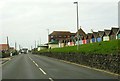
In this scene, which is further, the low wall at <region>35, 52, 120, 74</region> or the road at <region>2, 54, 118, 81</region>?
the low wall at <region>35, 52, 120, 74</region>

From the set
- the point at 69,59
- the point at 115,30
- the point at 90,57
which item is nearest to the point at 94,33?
the point at 115,30

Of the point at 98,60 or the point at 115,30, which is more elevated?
the point at 115,30

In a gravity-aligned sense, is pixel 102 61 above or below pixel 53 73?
above

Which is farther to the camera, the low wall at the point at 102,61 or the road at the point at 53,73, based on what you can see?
the low wall at the point at 102,61

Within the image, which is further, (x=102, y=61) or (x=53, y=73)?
(x=102, y=61)

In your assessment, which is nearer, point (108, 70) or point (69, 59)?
point (108, 70)

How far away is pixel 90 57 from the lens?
1158 inches

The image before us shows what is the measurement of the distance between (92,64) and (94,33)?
58332 millimetres

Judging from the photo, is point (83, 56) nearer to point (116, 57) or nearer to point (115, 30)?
point (116, 57)

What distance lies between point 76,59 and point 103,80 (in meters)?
→ 22.3

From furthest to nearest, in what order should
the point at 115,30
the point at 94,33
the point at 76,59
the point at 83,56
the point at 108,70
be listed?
the point at 94,33
the point at 115,30
the point at 76,59
the point at 83,56
the point at 108,70

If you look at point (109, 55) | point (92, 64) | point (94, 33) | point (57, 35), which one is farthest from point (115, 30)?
point (57, 35)

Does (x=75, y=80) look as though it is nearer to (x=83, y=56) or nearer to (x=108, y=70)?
(x=108, y=70)

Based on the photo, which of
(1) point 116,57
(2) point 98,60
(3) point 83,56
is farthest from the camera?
(3) point 83,56
